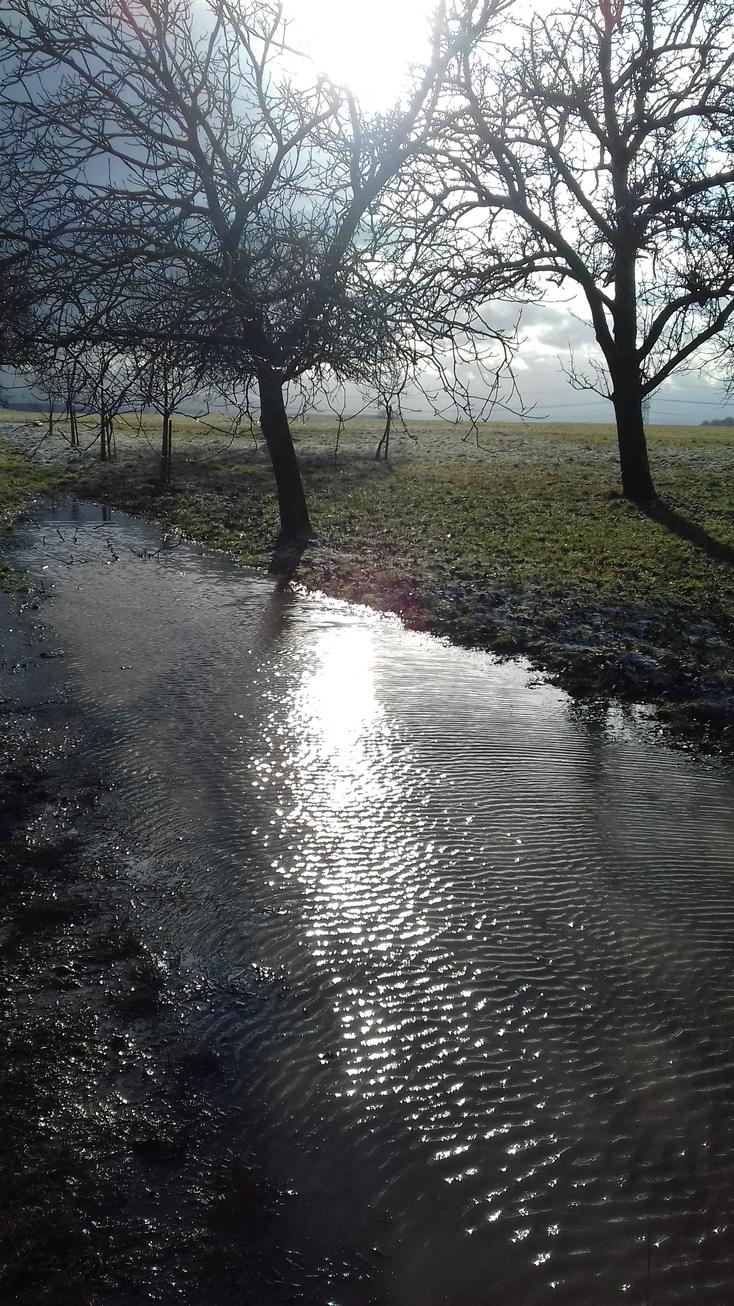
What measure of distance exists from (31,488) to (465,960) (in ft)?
67.5

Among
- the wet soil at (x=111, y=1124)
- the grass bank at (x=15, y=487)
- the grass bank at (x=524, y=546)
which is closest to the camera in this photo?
the wet soil at (x=111, y=1124)

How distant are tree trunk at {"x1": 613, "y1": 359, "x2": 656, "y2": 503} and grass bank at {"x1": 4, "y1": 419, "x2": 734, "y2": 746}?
0.50m

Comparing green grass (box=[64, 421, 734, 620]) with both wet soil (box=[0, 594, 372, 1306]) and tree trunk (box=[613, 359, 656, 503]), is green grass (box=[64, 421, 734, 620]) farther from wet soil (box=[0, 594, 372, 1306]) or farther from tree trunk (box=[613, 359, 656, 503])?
wet soil (box=[0, 594, 372, 1306])

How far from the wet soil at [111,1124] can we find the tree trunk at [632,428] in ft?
52.3

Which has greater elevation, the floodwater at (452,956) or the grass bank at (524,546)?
the grass bank at (524,546)

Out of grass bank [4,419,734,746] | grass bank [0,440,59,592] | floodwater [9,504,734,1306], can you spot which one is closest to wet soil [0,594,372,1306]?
floodwater [9,504,734,1306]

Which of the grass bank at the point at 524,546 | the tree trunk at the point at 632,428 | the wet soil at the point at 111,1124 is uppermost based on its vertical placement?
the tree trunk at the point at 632,428

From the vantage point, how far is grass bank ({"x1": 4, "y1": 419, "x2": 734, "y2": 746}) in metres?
8.90

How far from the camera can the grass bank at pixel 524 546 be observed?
29.2 ft

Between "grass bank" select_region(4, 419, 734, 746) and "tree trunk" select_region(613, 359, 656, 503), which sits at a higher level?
"tree trunk" select_region(613, 359, 656, 503)

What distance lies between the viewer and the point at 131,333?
786cm

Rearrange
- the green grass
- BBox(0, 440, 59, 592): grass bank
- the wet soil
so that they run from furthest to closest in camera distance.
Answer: the green grass, BBox(0, 440, 59, 592): grass bank, the wet soil

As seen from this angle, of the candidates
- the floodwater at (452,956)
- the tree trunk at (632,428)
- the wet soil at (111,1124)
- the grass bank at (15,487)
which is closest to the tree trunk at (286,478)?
the grass bank at (15,487)

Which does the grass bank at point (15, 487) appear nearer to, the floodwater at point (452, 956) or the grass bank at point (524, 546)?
the grass bank at point (524, 546)
